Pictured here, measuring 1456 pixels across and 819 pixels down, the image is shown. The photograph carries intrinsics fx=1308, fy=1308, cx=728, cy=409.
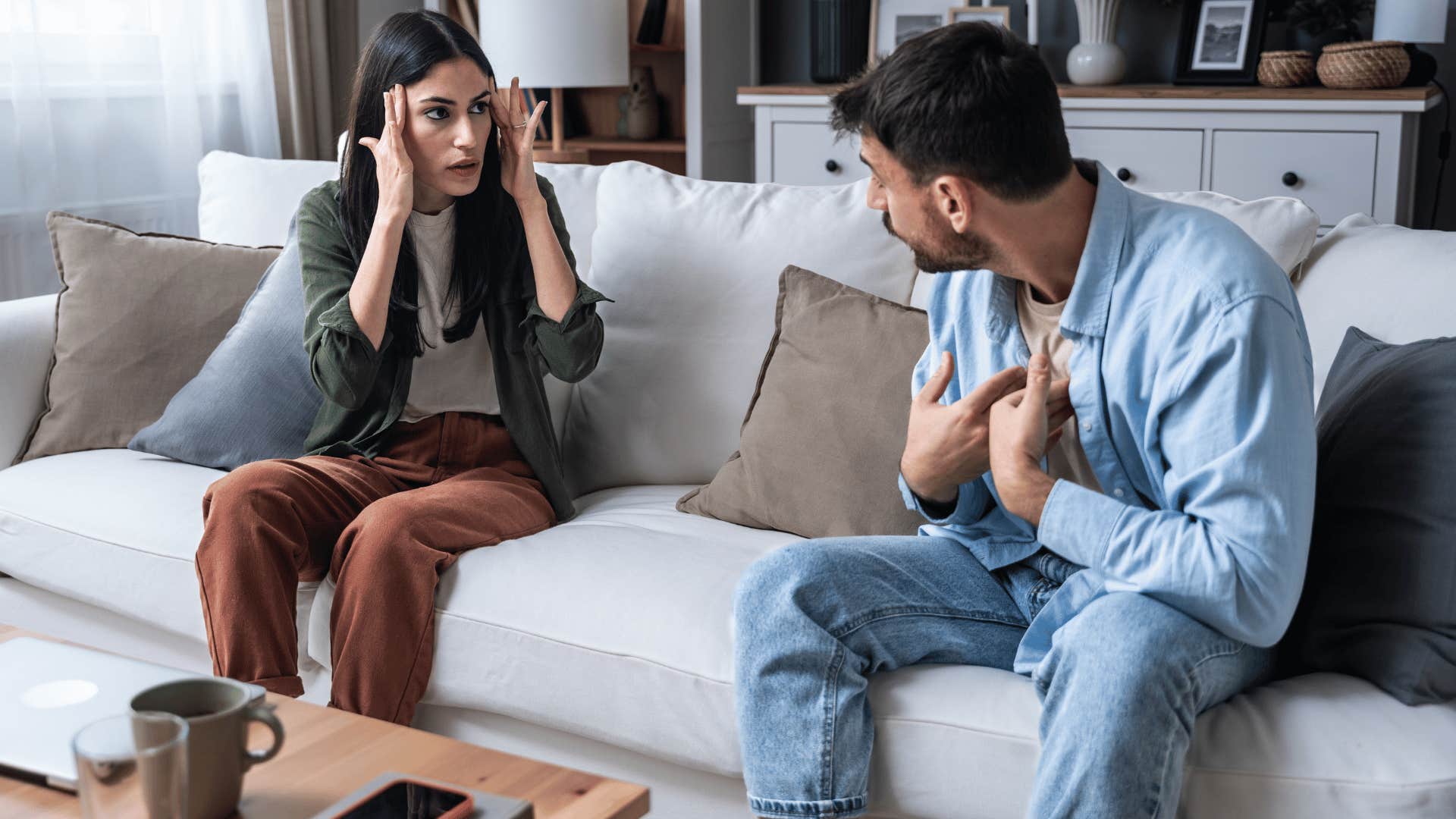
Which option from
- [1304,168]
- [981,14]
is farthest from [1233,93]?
[981,14]

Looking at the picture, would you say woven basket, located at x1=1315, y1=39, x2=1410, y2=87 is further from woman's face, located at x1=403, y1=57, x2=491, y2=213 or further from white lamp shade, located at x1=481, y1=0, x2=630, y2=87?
woman's face, located at x1=403, y1=57, x2=491, y2=213

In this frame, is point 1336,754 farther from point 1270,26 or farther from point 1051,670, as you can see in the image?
point 1270,26

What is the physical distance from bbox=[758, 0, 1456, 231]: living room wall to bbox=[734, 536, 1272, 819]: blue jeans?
2574 mm

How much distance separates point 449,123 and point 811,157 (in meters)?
1.90

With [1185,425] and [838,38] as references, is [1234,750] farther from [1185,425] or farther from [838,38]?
[838,38]

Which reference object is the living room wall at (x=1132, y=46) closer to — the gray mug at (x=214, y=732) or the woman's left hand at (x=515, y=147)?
the woman's left hand at (x=515, y=147)

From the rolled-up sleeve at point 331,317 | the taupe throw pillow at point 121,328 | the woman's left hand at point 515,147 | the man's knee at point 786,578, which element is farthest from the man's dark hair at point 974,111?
the taupe throw pillow at point 121,328

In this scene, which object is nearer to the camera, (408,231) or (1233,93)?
(408,231)

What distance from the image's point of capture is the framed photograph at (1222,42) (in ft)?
10.8

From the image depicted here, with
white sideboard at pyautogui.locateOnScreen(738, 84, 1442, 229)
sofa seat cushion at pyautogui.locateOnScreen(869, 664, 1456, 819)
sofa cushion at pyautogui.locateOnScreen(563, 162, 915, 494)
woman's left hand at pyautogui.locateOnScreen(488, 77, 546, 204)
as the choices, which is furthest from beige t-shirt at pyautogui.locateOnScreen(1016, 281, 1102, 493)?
white sideboard at pyautogui.locateOnScreen(738, 84, 1442, 229)

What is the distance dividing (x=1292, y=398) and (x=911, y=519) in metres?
0.64

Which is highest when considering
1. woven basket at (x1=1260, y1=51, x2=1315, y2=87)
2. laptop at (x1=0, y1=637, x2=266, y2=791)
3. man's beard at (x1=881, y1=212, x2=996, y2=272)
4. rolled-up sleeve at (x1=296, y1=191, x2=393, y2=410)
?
woven basket at (x1=1260, y1=51, x2=1315, y2=87)

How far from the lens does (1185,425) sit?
3.79ft

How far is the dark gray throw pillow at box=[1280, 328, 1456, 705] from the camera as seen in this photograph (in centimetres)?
122
